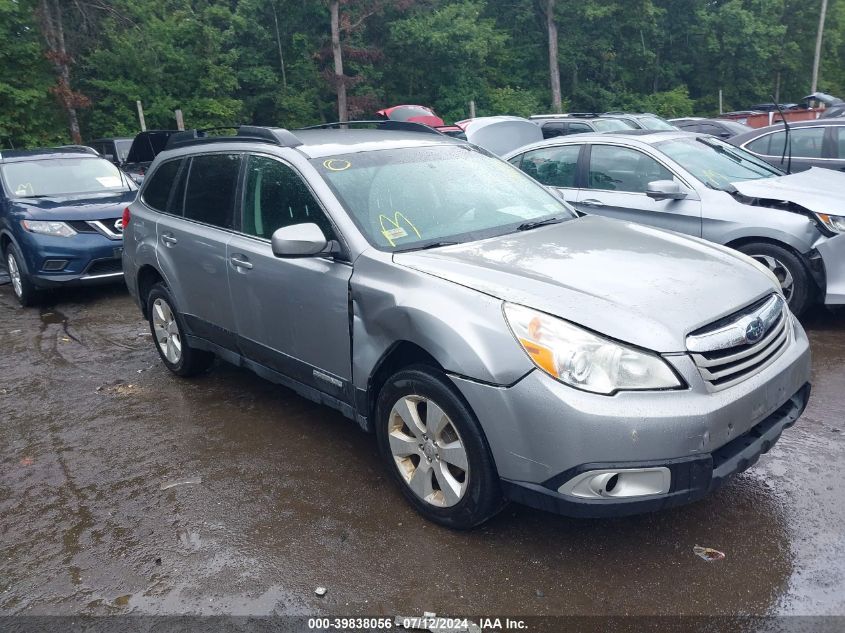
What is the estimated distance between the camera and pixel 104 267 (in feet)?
26.0

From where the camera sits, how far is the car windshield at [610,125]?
13.2m

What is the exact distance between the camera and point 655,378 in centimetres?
269

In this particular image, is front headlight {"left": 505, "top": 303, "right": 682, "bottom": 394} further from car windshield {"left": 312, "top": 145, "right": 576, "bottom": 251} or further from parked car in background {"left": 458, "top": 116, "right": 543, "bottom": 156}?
parked car in background {"left": 458, "top": 116, "right": 543, "bottom": 156}

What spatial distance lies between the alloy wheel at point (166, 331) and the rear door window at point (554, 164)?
3.54 meters

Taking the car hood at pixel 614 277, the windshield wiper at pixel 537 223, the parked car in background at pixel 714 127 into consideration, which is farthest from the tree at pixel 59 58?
the car hood at pixel 614 277

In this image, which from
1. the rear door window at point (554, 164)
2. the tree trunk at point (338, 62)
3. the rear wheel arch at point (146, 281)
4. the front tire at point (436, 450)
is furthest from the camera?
the tree trunk at point (338, 62)

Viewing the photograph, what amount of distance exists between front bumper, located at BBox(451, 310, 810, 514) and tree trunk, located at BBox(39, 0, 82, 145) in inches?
932

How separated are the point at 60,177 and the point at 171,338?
4.70 m

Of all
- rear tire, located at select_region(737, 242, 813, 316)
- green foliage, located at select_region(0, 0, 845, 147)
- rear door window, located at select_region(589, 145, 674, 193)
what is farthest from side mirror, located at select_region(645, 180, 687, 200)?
green foliage, located at select_region(0, 0, 845, 147)

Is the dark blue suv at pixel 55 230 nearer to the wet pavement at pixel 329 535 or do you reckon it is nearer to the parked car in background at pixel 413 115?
the wet pavement at pixel 329 535

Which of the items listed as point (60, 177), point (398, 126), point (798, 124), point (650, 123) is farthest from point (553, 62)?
point (398, 126)

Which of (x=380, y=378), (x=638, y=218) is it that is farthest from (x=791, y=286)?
(x=380, y=378)

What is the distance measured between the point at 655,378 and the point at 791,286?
3.66m

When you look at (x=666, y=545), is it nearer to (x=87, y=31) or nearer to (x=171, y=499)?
(x=171, y=499)
